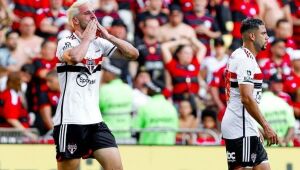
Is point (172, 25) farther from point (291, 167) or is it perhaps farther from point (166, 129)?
point (291, 167)

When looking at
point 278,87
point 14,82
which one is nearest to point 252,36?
point 278,87

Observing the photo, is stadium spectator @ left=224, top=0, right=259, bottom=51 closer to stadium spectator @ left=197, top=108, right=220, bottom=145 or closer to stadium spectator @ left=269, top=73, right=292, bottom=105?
stadium spectator @ left=269, top=73, right=292, bottom=105

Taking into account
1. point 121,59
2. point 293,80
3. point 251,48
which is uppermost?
point 251,48

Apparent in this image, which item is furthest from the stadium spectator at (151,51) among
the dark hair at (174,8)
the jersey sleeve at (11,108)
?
the jersey sleeve at (11,108)

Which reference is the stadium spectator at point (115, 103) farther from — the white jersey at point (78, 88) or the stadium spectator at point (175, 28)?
the white jersey at point (78, 88)

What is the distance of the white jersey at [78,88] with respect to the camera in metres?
9.51

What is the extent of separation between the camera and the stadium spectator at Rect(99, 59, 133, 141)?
13.9 m

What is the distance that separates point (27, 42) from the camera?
51.0ft

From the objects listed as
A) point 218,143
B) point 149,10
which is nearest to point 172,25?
point 149,10

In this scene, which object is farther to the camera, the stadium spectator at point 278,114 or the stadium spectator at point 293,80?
the stadium spectator at point 293,80

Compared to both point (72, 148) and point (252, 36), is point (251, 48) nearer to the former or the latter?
point (252, 36)

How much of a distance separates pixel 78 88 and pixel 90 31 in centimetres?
59

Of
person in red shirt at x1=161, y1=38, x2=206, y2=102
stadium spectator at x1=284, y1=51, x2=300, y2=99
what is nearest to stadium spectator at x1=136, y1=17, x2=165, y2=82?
person in red shirt at x1=161, y1=38, x2=206, y2=102

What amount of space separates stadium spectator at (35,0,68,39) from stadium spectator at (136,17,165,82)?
137cm
